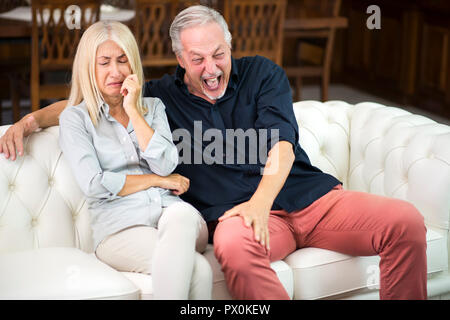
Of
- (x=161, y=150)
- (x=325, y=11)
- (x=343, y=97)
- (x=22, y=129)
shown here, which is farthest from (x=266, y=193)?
(x=343, y=97)

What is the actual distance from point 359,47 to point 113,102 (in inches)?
173

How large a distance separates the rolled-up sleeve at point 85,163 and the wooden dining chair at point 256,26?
1.98 metres

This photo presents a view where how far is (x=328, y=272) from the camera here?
5.99 feet

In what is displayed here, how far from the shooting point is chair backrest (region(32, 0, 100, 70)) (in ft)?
10.7

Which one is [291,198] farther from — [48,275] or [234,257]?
[48,275]

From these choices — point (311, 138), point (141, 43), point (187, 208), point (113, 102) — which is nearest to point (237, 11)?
point (141, 43)

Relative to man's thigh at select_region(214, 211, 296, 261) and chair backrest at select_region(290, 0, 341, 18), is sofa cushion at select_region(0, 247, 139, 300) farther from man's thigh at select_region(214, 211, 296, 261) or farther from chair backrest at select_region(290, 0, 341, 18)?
chair backrest at select_region(290, 0, 341, 18)

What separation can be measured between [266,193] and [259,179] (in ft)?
0.52

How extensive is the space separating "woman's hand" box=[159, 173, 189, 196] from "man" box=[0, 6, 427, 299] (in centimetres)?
8

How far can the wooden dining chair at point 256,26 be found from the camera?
3604 millimetres

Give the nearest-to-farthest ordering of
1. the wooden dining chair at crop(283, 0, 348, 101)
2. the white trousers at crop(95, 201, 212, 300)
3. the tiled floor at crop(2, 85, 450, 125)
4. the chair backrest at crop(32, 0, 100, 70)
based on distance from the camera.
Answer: the white trousers at crop(95, 201, 212, 300) < the chair backrest at crop(32, 0, 100, 70) < the wooden dining chair at crop(283, 0, 348, 101) < the tiled floor at crop(2, 85, 450, 125)

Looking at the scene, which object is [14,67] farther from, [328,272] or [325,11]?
[328,272]

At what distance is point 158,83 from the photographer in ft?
6.77

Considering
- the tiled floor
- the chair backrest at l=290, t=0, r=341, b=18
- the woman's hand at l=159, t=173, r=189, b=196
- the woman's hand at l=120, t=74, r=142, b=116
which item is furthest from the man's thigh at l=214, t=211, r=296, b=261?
the tiled floor
